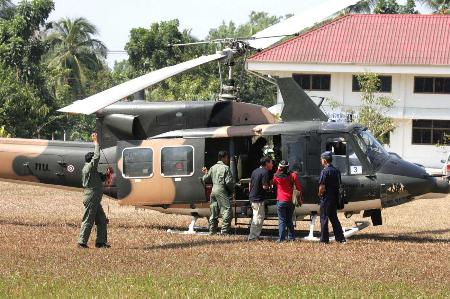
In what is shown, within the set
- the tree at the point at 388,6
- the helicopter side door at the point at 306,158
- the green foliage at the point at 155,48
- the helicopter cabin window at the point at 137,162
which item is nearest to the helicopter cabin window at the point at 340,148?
the helicopter side door at the point at 306,158

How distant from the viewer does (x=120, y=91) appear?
53.3ft

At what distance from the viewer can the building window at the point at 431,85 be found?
183ft

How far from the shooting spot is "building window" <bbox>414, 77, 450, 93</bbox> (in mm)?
55844

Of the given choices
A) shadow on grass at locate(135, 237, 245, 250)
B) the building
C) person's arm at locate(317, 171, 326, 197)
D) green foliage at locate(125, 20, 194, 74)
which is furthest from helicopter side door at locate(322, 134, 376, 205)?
green foliage at locate(125, 20, 194, 74)

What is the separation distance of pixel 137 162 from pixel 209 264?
16.0 feet

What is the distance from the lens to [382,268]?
14273 mm

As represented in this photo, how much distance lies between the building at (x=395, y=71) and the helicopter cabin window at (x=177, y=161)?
36393 mm

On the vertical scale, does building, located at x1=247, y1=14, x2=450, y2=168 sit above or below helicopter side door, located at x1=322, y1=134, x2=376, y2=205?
above

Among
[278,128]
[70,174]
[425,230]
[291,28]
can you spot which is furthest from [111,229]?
[425,230]

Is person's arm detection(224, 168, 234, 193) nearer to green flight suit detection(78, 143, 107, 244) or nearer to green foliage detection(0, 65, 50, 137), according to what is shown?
green flight suit detection(78, 143, 107, 244)

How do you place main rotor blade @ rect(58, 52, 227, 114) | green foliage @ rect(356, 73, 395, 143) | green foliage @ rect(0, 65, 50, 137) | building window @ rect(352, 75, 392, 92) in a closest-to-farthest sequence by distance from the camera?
main rotor blade @ rect(58, 52, 227, 114) < green foliage @ rect(356, 73, 395, 143) < green foliage @ rect(0, 65, 50, 137) < building window @ rect(352, 75, 392, 92)

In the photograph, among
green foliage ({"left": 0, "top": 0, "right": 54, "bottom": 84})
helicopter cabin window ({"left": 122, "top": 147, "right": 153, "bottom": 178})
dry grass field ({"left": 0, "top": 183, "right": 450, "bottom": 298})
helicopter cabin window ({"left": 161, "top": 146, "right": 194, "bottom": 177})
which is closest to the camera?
dry grass field ({"left": 0, "top": 183, "right": 450, "bottom": 298})

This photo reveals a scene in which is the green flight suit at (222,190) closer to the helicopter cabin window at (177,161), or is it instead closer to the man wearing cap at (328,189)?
the helicopter cabin window at (177,161)

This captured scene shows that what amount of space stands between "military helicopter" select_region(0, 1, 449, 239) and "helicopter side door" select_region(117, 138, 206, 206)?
2 cm
